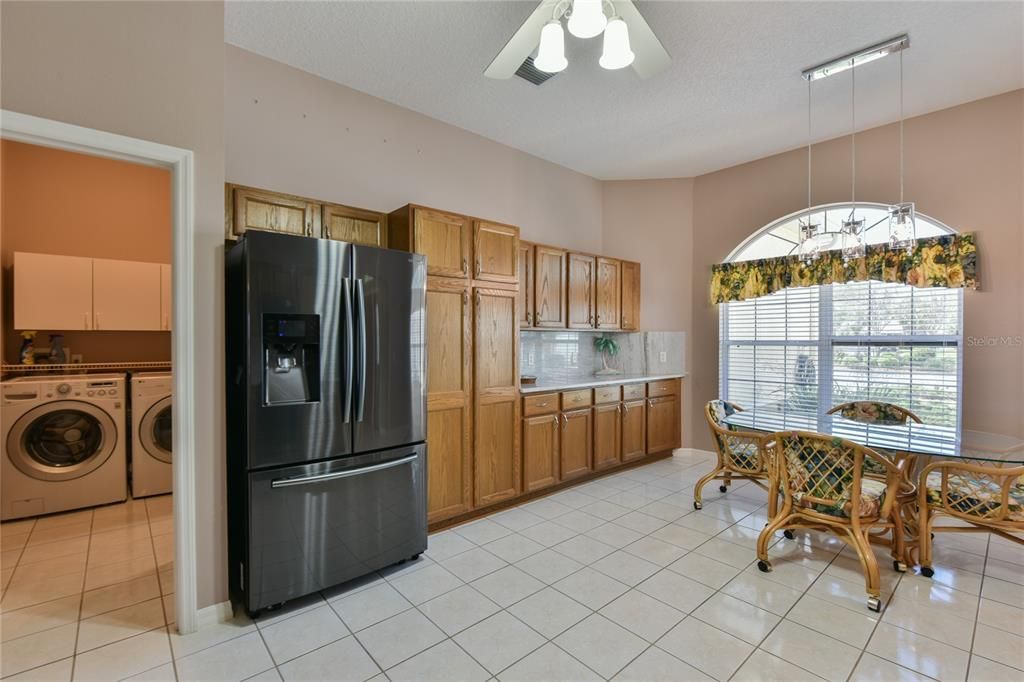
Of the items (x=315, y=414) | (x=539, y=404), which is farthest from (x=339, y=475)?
(x=539, y=404)

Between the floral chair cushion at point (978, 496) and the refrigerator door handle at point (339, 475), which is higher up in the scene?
the refrigerator door handle at point (339, 475)

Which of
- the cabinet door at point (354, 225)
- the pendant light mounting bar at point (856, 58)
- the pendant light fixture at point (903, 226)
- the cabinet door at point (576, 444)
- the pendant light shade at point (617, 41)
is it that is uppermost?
the pendant light mounting bar at point (856, 58)

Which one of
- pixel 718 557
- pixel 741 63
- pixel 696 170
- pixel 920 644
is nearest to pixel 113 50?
pixel 741 63

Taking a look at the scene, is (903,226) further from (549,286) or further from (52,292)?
(52,292)

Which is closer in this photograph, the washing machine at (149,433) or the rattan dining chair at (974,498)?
the rattan dining chair at (974,498)

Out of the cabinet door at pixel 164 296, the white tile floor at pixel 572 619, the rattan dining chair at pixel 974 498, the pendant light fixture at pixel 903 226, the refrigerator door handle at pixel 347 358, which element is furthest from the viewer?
the cabinet door at pixel 164 296

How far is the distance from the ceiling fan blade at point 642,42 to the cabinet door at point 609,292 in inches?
101

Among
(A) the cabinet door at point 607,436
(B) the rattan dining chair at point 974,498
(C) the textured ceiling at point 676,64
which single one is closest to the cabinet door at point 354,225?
(C) the textured ceiling at point 676,64

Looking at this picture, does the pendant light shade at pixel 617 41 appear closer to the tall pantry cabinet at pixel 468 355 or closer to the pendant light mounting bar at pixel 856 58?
the tall pantry cabinet at pixel 468 355

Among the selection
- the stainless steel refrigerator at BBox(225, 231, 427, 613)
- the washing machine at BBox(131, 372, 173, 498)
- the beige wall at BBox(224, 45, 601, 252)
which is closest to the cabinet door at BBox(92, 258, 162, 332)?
the washing machine at BBox(131, 372, 173, 498)

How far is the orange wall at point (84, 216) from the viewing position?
141 inches

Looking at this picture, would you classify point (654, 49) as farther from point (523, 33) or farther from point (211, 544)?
point (211, 544)

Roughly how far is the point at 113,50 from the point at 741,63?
3.29 metres

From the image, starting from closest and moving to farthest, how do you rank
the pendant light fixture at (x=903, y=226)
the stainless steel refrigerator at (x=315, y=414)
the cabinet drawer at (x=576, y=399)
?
1. the stainless steel refrigerator at (x=315, y=414)
2. the pendant light fixture at (x=903, y=226)
3. the cabinet drawer at (x=576, y=399)
